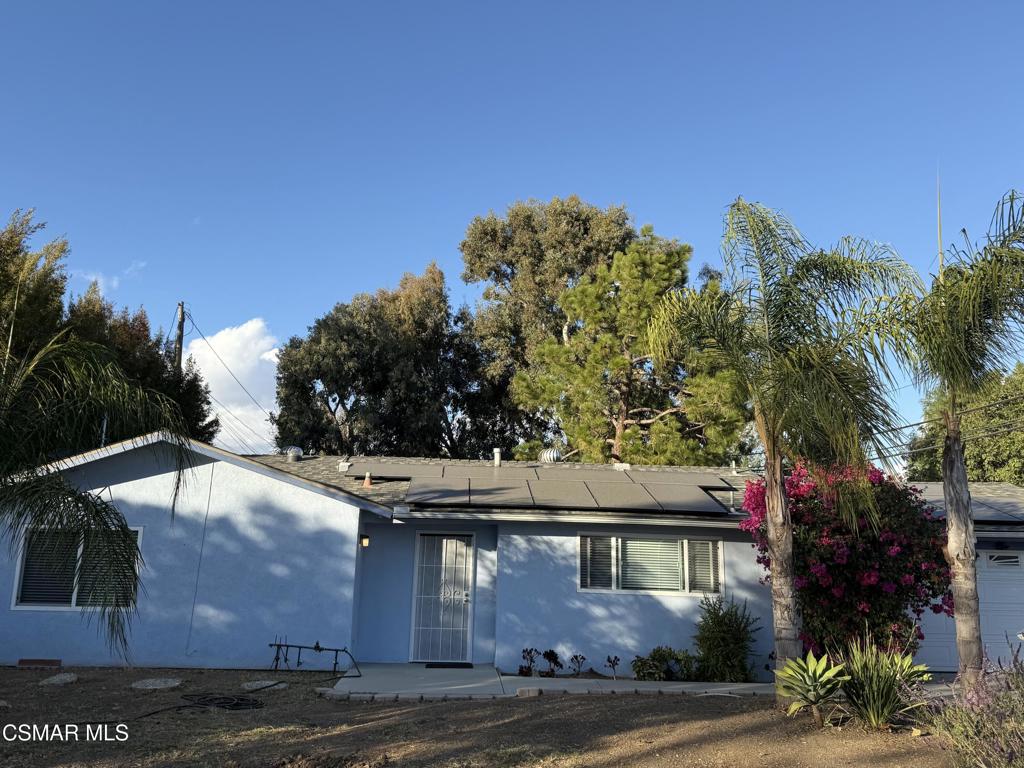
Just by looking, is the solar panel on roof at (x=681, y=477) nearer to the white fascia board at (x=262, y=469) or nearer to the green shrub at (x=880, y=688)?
the white fascia board at (x=262, y=469)

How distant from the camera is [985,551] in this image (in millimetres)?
13562

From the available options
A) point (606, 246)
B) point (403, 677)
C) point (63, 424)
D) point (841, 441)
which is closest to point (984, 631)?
point (841, 441)

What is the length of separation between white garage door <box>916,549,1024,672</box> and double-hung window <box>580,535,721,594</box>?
13.6ft

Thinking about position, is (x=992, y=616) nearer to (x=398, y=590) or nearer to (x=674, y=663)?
(x=674, y=663)

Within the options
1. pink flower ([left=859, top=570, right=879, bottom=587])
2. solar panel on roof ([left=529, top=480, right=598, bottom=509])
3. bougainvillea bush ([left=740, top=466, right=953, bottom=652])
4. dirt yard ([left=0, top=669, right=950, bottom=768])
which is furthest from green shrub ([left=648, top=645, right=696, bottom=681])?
pink flower ([left=859, top=570, right=879, bottom=587])

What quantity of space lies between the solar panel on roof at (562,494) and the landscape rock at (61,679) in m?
7.23

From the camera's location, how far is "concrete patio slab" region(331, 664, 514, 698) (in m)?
9.86

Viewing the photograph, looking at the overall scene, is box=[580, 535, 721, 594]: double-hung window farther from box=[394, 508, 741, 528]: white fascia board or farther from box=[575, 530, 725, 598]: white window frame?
box=[394, 508, 741, 528]: white fascia board

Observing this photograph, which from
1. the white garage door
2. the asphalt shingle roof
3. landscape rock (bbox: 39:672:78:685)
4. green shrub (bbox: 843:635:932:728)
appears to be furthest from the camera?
the asphalt shingle roof

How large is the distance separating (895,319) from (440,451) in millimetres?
24015

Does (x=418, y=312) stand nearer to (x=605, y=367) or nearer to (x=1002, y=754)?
(x=605, y=367)

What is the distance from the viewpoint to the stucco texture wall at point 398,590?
1285cm

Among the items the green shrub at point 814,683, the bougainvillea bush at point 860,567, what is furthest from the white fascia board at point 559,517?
the green shrub at point 814,683

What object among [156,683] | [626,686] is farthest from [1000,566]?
[156,683]
